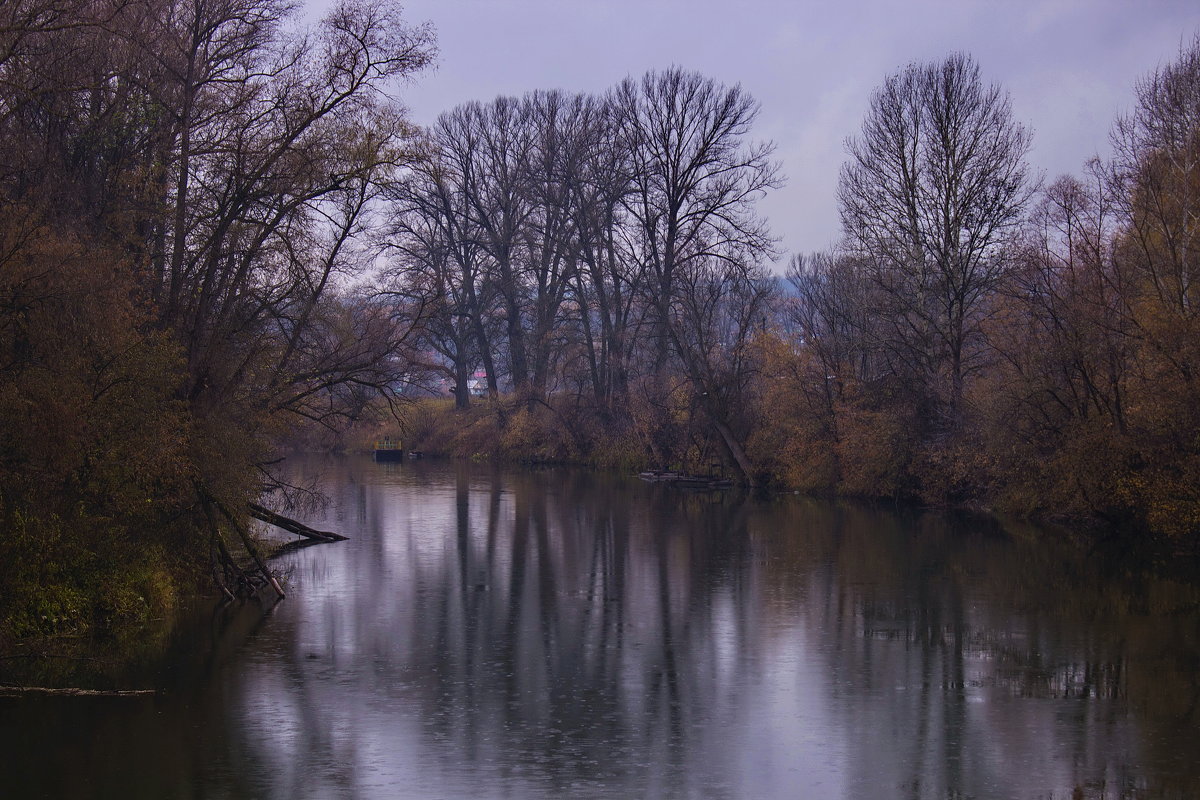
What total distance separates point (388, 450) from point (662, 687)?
4427cm

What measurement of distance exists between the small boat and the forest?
29.8ft

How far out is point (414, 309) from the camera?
97.3 ft

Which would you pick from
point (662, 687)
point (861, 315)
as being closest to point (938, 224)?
point (861, 315)

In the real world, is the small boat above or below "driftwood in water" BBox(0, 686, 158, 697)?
above

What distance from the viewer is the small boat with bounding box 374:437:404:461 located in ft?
180

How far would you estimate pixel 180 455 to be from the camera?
15750 millimetres

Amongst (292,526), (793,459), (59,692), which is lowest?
(59,692)

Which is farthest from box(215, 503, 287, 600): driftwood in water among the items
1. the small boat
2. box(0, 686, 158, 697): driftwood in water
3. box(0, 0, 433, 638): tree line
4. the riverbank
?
the small boat

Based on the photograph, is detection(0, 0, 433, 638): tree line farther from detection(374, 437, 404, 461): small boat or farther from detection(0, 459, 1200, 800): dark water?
detection(374, 437, 404, 461): small boat

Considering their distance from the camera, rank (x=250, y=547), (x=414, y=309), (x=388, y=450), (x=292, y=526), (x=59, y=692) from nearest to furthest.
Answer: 1. (x=59, y=692)
2. (x=250, y=547)
3. (x=292, y=526)
4. (x=414, y=309)
5. (x=388, y=450)

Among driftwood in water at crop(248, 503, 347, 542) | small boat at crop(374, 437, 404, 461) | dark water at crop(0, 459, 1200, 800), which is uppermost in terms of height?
small boat at crop(374, 437, 404, 461)

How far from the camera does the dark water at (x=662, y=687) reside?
993 centimetres

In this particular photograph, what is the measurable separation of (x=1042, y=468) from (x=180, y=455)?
18.7 meters

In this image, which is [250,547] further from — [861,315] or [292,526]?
[861,315]
